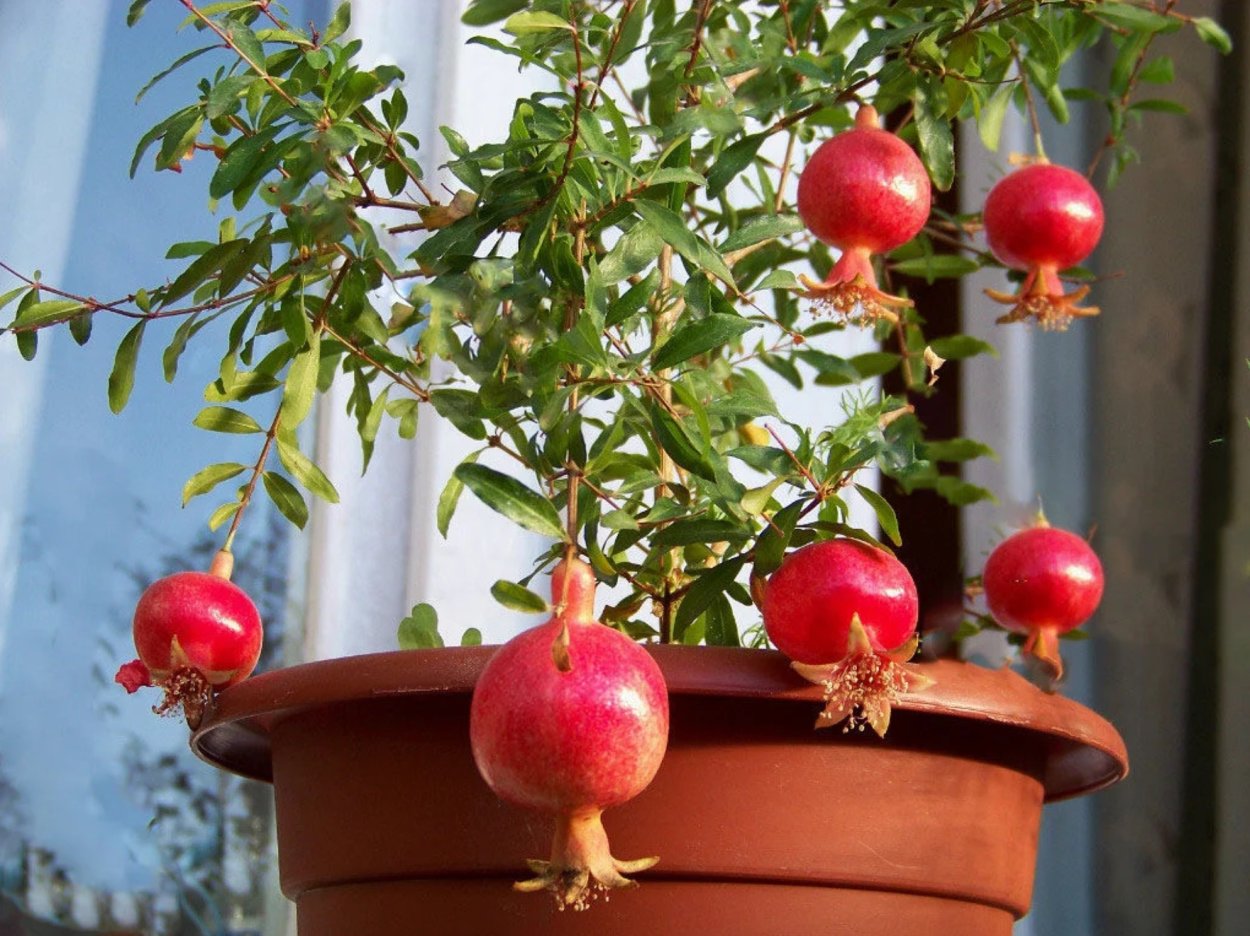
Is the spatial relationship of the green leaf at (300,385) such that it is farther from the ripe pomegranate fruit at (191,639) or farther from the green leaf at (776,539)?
the green leaf at (776,539)

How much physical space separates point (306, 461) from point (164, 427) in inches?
25.9

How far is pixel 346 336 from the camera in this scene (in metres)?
0.83

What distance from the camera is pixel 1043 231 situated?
894 mm

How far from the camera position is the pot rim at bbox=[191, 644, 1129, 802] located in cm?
62

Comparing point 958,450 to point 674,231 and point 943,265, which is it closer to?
point 943,265

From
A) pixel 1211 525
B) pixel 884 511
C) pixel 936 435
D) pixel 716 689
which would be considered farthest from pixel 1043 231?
pixel 936 435

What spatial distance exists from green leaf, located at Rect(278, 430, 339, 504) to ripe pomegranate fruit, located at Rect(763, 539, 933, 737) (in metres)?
0.32

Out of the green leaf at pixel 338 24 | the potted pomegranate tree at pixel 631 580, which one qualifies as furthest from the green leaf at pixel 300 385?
the green leaf at pixel 338 24

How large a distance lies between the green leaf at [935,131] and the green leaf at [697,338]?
10.9 inches

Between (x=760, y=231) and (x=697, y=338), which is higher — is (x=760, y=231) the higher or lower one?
the higher one

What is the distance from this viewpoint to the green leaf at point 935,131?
33.4 inches

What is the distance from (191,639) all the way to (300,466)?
0.13m

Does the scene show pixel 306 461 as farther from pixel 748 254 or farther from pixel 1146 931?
pixel 1146 931

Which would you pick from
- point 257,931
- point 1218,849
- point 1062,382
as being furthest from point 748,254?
point 257,931
